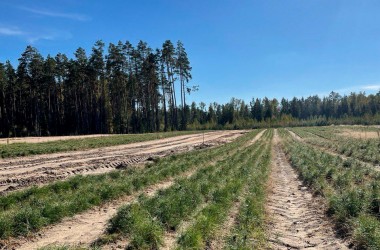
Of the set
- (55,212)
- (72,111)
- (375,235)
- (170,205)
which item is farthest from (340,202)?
(72,111)

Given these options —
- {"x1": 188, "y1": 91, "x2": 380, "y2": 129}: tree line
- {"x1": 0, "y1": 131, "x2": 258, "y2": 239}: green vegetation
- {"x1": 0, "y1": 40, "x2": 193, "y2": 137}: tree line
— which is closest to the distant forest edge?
{"x1": 0, "y1": 40, "x2": 193, "y2": 137}: tree line

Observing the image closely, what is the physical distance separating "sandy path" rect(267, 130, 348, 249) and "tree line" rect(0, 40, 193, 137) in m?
63.2

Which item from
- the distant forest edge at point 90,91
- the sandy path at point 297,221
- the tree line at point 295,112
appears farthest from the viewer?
the tree line at point 295,112

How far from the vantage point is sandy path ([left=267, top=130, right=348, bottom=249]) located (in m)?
6.99

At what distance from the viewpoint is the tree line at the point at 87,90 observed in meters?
70.2

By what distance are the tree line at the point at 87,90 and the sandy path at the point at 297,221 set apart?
6317cm

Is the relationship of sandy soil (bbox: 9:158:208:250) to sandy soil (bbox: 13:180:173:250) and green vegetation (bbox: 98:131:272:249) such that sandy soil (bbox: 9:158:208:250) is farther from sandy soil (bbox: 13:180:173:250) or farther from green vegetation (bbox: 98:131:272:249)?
green vegetation (bbox: 98:131:272:249)

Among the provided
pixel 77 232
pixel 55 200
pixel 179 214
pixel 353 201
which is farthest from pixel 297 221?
pixel 55 200

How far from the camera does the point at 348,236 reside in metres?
7.08

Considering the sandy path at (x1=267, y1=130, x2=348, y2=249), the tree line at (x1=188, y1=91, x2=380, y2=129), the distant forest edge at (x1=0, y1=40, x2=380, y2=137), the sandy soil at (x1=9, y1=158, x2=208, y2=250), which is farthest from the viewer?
the tree line at (x1=188, y1=91, x2=380, y2=129)

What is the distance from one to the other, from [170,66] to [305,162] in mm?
61751

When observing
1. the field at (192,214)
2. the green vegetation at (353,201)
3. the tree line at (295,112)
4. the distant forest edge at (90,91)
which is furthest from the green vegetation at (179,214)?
the tree line at (295,112)

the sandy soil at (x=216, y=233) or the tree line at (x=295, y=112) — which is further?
the tree line at (x=295, y=112)

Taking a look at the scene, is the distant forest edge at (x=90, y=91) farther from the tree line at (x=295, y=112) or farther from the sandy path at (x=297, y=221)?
the sandy path at (x=297, y=221)
